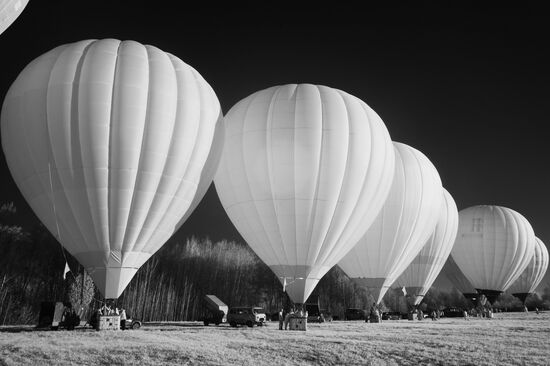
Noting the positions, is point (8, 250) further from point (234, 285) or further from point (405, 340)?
point (405, 340)

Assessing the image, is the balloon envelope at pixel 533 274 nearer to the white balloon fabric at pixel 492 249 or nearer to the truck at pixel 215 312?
the white balloon fabric at pixel 492 249

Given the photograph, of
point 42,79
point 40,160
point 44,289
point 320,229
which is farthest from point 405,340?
point 44,289

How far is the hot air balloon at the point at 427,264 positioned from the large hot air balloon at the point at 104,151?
23.0m

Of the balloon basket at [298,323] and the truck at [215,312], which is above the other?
the truck at [215,312]

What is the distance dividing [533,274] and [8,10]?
6634 cm

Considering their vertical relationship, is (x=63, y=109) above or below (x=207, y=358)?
above

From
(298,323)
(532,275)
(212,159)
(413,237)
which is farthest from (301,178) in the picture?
(532,275)

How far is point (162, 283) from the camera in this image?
49.8m

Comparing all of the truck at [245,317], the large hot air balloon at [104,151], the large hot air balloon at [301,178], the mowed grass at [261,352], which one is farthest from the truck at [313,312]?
the mowed grass at [261,352]

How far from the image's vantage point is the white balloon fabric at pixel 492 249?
49.3m

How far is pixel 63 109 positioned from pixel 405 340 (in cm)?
1430

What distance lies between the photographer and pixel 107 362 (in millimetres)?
12992

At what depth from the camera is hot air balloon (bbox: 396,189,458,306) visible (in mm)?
39844

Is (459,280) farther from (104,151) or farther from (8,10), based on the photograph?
(8,10)
